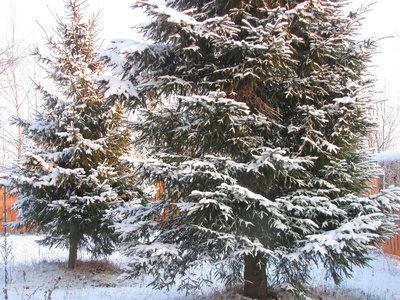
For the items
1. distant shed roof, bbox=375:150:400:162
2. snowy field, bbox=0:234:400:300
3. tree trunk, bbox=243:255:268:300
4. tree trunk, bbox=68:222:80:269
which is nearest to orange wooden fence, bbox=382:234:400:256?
snowy field, bbox=0:234:400:300

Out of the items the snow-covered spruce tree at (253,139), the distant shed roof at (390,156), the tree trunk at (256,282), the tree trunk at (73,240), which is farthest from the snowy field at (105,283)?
the distant shed roof at (390,156)

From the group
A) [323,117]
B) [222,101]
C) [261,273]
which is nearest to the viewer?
[222,101]

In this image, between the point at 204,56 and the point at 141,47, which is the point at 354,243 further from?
the point at 141,47

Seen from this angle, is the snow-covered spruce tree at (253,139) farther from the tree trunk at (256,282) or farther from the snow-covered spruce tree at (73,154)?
the snow-covered spruce tree at (73,154)

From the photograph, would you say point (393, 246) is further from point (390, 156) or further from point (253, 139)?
point (253, 139)

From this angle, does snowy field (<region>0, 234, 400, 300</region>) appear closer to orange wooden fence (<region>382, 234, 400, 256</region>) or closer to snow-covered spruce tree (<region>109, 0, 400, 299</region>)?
orange wooden fence (<region>382, 234, 400, 256</region>)

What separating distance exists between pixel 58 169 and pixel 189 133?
9.82 ft

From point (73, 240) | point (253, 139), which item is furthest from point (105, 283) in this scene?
point (253, 139)

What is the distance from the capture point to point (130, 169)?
21.8ft

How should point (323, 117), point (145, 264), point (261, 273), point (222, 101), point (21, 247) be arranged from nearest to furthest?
point (222, 101)
point (145, 264)
point (323, 117)
point (261, 273)
point (21, 247)

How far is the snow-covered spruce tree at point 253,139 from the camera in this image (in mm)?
3334

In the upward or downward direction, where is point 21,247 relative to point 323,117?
downward

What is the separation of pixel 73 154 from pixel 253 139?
3.87 m

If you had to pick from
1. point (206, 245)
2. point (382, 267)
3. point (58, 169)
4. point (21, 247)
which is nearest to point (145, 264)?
point (206, 245)
